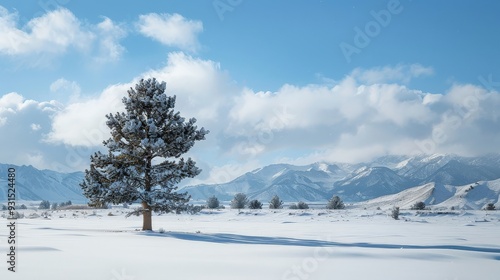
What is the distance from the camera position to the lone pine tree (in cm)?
2483

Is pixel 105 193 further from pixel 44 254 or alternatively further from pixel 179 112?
pixel 44 254

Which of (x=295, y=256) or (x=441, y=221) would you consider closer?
(x=295, y=256)

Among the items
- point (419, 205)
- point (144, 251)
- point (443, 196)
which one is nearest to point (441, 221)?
point (419, 205)

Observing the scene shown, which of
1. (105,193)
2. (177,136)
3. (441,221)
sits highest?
(177,136)

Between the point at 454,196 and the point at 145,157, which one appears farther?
the point at 454,196

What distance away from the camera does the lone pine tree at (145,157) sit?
81.5ft

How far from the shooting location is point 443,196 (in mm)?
149875

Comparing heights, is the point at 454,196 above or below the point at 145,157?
below

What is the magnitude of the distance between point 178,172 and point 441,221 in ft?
113

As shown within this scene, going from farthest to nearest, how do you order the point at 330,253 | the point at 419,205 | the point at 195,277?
the point at 419,205, the point at 330,253, the point at 195,277

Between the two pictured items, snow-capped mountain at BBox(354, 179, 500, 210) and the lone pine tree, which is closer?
the lone pine tree

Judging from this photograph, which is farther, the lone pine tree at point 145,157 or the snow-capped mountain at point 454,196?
the snow-capped mountain at point 454,196

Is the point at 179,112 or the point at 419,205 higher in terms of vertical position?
the point at 179,112

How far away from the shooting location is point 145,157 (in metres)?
26.0
